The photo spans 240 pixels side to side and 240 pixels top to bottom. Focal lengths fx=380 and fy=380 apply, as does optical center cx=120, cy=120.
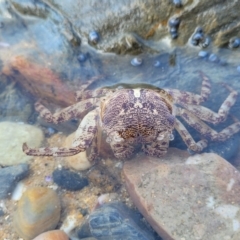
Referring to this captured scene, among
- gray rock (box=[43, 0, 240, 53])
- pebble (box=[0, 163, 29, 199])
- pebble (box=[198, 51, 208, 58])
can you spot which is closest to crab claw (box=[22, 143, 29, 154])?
pebble (box=[0, 163, 29, 199])

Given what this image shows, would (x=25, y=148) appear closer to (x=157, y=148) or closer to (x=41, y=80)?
(x=41, y=80)

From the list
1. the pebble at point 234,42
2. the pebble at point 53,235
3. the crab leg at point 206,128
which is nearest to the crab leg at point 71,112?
the crab leg at point 206,128

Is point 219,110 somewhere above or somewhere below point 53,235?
above

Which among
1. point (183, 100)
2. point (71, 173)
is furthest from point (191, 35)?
point (71, 173)

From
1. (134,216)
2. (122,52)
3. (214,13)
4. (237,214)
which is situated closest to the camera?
(237,214)

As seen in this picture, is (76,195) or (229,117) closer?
(76,195)

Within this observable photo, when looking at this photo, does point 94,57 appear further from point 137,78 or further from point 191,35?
point 191,35

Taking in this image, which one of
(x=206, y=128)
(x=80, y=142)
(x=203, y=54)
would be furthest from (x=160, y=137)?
(x=203, y=54)

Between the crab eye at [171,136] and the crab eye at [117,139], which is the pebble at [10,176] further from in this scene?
the crab eye at [171,136]
